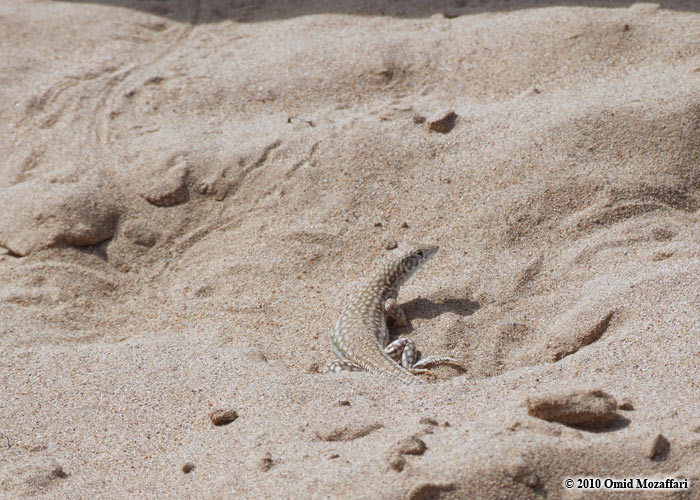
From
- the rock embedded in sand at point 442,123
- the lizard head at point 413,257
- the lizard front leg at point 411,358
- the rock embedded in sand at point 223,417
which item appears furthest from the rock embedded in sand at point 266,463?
the rock embedded in sand at point 442,123

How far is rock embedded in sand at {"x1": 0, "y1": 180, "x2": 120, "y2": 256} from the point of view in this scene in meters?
6.45

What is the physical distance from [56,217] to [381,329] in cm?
286

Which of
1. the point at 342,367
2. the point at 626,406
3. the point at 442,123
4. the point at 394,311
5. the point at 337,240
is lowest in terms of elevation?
the point at 342,367

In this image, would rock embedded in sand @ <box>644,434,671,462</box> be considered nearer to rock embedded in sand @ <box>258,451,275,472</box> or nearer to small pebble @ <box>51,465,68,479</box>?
rock embedded in sand @ <box>258,451,275,472</box>

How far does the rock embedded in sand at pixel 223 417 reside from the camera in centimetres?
424

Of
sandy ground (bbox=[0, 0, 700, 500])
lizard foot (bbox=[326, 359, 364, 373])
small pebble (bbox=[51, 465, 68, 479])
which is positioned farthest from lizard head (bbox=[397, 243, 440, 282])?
small pebble (bbox=[51, 465, 68, 479])

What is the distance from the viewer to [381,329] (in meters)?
5.41

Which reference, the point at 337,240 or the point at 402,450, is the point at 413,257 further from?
the point at 402,450

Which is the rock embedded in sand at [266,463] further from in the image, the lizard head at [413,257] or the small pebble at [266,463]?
the lizard head at [413,257]

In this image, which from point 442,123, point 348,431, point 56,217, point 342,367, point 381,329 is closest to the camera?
point 348,431

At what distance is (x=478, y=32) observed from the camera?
811 centimetres

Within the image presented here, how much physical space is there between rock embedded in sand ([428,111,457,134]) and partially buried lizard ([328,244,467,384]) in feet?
4.90

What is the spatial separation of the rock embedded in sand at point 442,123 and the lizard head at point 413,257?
1494mm

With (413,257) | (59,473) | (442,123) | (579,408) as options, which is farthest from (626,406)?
(442,123)
